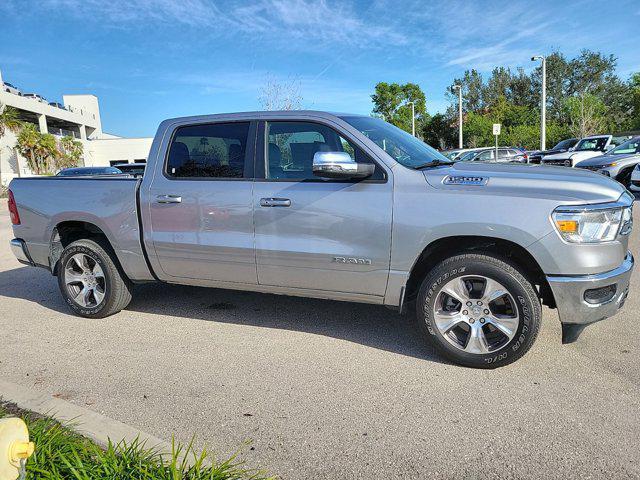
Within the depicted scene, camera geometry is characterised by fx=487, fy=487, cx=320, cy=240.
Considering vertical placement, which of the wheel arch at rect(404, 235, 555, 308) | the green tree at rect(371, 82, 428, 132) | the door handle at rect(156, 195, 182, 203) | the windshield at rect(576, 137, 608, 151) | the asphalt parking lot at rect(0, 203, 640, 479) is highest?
the green tree at rect(371, 82, 428, 132)

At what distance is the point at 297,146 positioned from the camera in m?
4.07

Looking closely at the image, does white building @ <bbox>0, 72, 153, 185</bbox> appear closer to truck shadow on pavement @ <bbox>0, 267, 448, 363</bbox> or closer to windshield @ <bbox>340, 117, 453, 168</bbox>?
truck shadow on pavement @ <bbox>0, 267, 448, 363</bbox>

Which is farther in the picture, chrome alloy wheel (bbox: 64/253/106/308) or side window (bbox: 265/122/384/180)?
chrome alloy wheel (bbox: 64/253/106/308)

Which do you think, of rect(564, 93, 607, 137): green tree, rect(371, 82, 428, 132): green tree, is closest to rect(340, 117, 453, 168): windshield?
rect(564, 93, 607, 137): green tree

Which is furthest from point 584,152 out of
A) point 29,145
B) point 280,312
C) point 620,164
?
point 29,145

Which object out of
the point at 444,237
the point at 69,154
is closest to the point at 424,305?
the point at 444,237

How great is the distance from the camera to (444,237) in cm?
346

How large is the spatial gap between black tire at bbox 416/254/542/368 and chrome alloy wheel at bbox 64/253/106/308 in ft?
10.4

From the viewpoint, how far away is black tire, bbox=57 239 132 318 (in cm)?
475

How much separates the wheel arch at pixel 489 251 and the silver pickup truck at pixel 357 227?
12 millimetres

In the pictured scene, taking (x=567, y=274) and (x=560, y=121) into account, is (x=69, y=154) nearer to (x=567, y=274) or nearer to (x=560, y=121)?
(x=560, y=121)

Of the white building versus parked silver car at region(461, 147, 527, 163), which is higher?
the white building

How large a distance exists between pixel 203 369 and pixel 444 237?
2.03 m

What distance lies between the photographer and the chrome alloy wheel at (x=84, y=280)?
4.85 m
